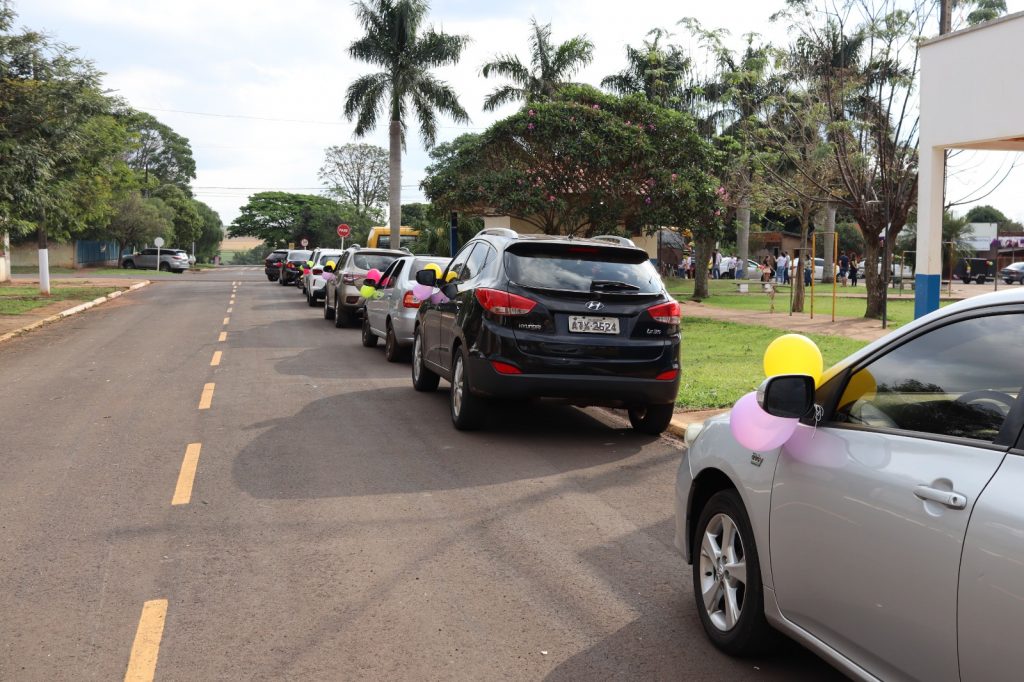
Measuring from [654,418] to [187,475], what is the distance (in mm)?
4113

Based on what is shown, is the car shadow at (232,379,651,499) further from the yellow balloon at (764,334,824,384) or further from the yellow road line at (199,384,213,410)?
the yellow balloon at (764,334,824,384)

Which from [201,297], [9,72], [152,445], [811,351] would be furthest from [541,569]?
[201,297]

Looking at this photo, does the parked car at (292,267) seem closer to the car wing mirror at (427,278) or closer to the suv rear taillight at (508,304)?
the car wing mirror at (427,278)

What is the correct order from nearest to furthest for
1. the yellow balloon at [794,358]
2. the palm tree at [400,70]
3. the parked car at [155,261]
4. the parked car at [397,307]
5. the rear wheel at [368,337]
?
the yellow balloon at [794,358], the parked car at [397,307], the rear wheel at [368,337], the palm tree at [400,70], the parked car at [155,261]

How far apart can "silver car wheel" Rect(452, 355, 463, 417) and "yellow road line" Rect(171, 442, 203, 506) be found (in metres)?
2.28

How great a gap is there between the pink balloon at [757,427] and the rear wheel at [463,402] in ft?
15.6

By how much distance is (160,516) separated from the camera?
623cm

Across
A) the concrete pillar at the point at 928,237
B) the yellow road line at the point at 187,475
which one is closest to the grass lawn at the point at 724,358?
the concrete pillar at the point at 928,237

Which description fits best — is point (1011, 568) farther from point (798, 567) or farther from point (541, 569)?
point (541, 569)

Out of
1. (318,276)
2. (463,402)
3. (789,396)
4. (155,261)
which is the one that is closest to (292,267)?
(318,276)

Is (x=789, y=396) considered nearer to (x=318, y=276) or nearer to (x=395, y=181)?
(x=318, y=276)

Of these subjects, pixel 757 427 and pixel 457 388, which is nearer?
pixel 757 427

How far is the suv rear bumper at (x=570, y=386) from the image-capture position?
8312 mm

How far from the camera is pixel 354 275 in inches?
785
